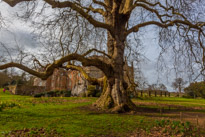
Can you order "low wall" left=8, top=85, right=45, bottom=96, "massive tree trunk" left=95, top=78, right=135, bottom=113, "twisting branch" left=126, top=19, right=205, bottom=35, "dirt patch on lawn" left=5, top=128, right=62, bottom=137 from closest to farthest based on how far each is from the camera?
"dirt patch on lawn" left=5, top=128, right=62, bottom=137, "massive tree trunk" left=95, top=78, right=135, bottom=113, "twisting branch" left=126, top=19, right=205, bottom=35, "low wall" left=8, top=85, right=45, bottom=96

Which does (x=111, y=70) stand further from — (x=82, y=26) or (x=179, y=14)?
(x=179, y=14)

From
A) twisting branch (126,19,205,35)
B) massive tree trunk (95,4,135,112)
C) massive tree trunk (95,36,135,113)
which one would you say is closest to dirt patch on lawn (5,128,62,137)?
massive tree trunk (95,36,135,113)

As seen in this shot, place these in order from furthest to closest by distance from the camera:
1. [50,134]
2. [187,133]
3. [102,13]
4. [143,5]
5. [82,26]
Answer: [102,13]
[143,5]
[82,26]
[187,133]
[50,134]

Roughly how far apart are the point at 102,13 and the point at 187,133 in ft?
30.2

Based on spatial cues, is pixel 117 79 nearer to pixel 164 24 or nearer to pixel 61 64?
pixel 61 64

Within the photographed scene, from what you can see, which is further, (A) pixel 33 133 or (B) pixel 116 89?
(B) pixel 116 89

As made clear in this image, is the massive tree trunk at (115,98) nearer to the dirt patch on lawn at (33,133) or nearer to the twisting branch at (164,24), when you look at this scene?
the twisting branch at (164,24)

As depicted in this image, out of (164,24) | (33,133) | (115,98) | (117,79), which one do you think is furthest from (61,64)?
(164,24)

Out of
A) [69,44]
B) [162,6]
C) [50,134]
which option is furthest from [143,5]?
[50,134]

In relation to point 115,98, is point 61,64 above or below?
above

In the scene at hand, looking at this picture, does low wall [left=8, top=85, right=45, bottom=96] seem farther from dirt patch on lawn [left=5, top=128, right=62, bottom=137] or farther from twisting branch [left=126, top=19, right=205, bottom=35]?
dirt patch on lawn [left=5, top=128, right=62, bottom=137]

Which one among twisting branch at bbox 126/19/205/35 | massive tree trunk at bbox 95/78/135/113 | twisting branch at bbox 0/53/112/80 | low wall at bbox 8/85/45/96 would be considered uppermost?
twisting branch at bbox 126/19/205/35

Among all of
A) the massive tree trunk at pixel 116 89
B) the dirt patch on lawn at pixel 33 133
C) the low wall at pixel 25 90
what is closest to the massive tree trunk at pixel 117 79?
the massive tree trunk at pixel 116 89

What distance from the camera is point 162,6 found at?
11.1 metres
